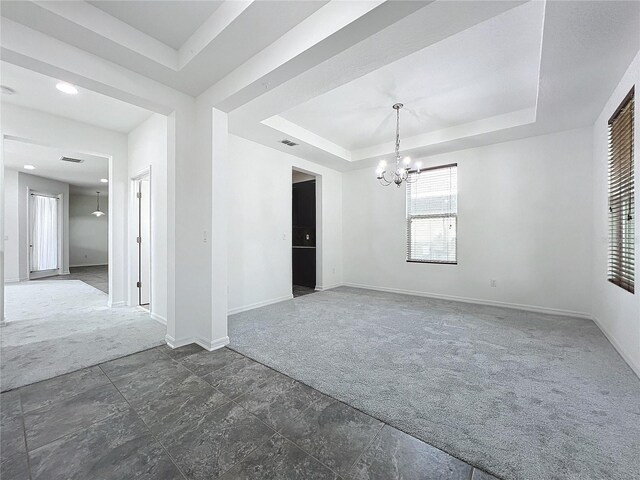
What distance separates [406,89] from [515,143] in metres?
2.38

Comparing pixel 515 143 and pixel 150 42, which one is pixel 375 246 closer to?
pixel 515 143

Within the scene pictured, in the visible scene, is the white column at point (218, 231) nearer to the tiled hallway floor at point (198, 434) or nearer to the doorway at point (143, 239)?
the tiled hallway floor at point (198, 434)

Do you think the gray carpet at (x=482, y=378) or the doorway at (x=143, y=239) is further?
the doorway at (x=143, y=239)

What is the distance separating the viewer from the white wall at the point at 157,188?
3.52 m

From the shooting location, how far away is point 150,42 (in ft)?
7.38

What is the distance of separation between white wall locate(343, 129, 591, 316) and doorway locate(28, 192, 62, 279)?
9846mm

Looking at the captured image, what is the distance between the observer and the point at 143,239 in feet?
14.0

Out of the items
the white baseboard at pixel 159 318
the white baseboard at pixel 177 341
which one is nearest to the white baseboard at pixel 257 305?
the white baseboard at pixel 159 318

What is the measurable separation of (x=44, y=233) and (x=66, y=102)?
270 inches

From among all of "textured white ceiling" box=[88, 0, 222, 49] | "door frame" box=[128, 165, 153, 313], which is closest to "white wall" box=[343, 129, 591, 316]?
"textured white ceiling" box=[88, 0, 222, 49]

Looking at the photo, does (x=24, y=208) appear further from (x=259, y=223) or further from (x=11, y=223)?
(x=259, y=223)

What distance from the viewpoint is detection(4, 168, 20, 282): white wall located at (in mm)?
6559

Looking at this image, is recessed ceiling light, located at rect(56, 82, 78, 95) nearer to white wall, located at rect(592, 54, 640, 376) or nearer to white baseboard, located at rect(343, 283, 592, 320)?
white wall, located at rect(592, 54, 640, 376)

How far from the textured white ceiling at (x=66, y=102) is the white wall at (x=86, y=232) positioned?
8.43m
